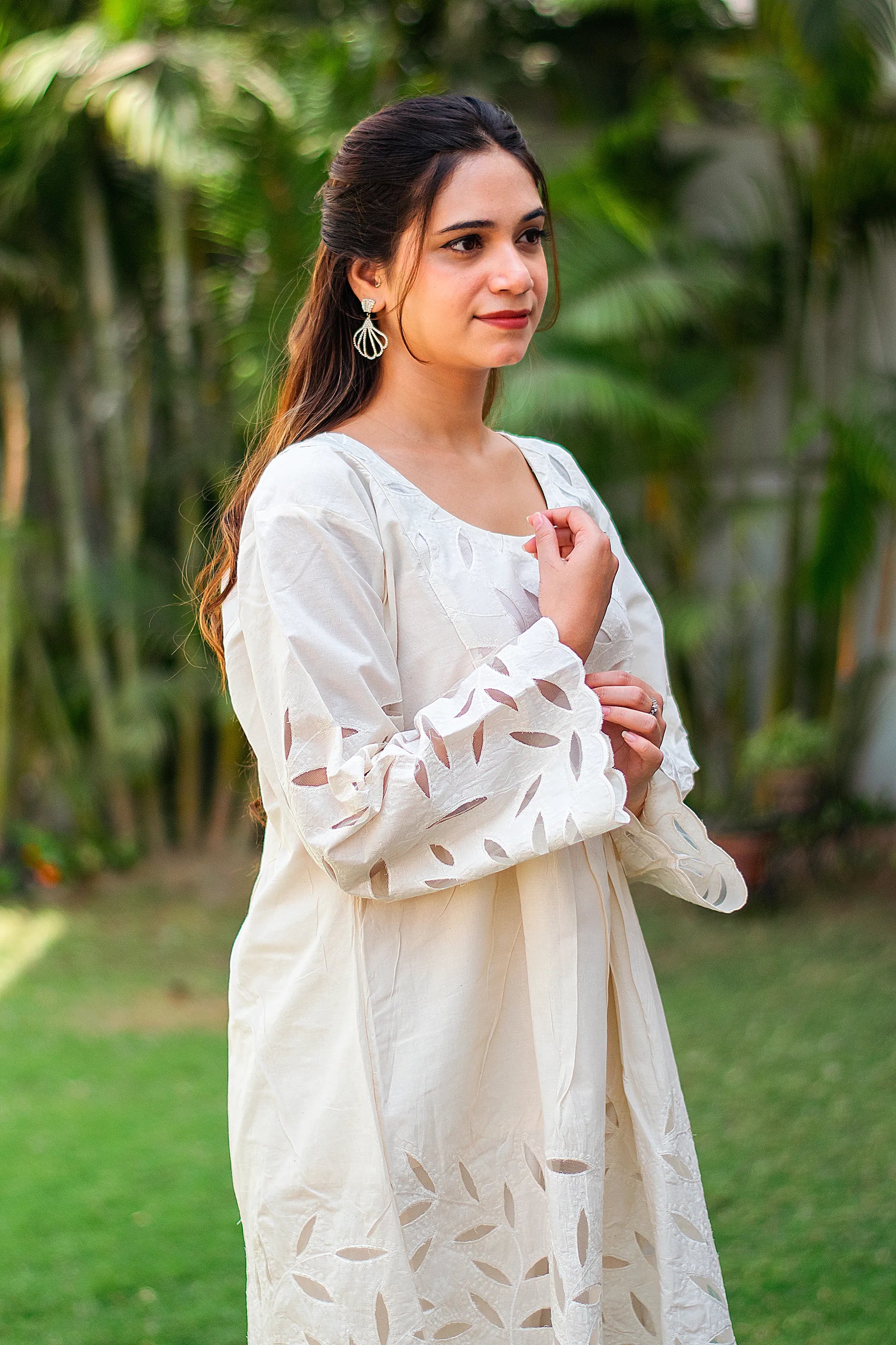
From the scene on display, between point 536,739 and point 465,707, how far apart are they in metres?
0.08

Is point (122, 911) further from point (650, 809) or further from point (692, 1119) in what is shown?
point (650, 809)

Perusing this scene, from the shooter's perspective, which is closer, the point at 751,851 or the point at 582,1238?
the point at 582,1238

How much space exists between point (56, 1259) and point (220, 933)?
2.27 metres

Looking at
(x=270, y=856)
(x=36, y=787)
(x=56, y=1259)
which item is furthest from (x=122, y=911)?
(x=270, y=856)

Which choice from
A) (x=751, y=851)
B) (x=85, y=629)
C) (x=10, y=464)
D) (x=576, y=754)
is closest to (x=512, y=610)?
(x=576, y=754)

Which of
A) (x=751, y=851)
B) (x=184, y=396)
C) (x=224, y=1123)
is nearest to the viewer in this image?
(x=224, y=1123)

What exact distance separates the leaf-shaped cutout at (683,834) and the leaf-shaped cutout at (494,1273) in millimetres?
471

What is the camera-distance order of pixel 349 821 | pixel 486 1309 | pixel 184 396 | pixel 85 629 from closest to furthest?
pixel 349 821 → pixel 486 1309 → pixel 184 396 → pixel 85 629

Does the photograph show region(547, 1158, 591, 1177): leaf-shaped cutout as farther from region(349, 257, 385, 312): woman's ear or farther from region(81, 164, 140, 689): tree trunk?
region(81, 164, 140, 689): tree trunk

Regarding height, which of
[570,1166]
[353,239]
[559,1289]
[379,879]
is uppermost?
[353,239]

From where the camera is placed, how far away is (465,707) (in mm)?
1304

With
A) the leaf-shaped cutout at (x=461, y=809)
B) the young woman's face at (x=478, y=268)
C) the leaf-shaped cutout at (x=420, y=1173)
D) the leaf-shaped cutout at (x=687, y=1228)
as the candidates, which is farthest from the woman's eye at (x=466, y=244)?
the leaf-shaped cutout at (x=687, y=1228)

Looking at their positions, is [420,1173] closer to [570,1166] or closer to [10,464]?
[570,1166]

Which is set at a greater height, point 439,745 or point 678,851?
point 439,745
